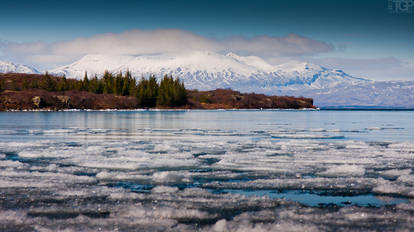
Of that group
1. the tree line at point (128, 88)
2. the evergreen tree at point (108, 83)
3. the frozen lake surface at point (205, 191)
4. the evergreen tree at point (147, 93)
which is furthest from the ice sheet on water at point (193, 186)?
the evergreen tree at point (108, 83)

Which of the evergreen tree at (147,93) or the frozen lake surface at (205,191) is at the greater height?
the evergreen tree at (147,93)

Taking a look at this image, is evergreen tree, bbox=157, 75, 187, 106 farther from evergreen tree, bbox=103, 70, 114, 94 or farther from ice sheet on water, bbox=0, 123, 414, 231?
ice sheet on water, bbox=0, 123, 414, 231

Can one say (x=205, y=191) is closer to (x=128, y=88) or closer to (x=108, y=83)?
(x=128, y=88)

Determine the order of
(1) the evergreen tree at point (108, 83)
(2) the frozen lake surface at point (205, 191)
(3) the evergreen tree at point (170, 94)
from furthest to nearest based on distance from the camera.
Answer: (3) the evergreen tree at point (170, 94) < (1) the evergreen tree at point (108, 83) < (2) the frozen lake surface at point (205, 191)

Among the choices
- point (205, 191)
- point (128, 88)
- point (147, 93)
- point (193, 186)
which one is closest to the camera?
point (205, 191)

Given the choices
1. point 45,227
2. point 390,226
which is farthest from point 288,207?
point 45,227

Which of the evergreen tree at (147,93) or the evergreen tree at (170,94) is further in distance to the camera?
the evergreen tree at (170,94)

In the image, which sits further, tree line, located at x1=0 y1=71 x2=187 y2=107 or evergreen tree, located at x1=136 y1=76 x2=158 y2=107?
tree line, located at x1=0 y1=71 x2=187 y2=107

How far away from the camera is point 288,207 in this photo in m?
9.09

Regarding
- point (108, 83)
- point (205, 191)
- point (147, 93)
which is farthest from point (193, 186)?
point (108, 83)

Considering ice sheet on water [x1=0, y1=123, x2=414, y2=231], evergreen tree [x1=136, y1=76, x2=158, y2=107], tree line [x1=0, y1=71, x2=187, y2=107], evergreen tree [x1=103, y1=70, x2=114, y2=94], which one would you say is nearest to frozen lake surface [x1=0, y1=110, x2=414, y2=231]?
ice sheet on water [x1=0, y1=123, x2=414, y2=231]

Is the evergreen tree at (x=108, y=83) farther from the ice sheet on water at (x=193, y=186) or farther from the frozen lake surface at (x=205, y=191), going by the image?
the frozen lake surface at (x=205, y=191)

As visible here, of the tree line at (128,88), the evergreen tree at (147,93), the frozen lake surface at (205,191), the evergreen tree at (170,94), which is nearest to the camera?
the frozen lake surface at (205,191)

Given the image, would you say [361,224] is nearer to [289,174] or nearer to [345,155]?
[289,174]
